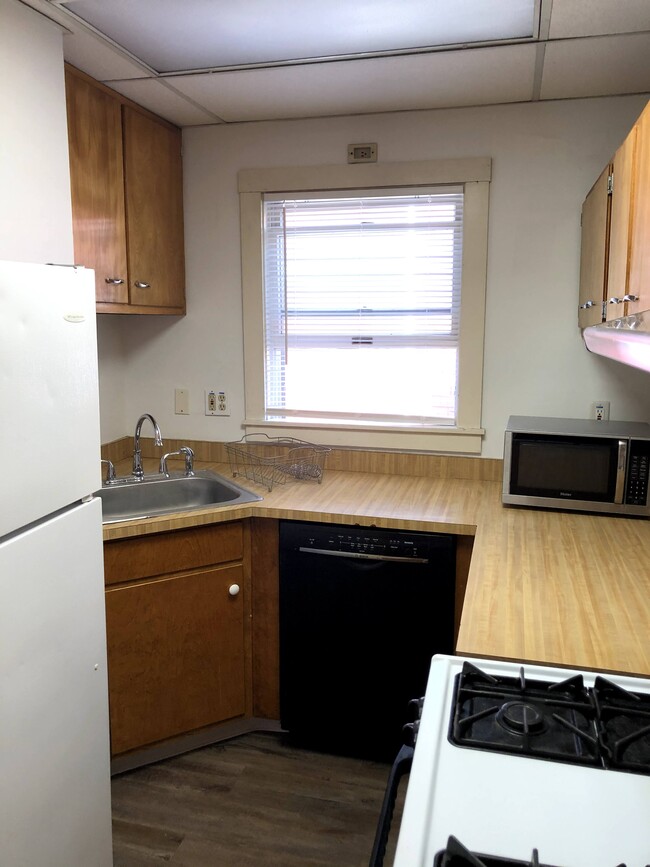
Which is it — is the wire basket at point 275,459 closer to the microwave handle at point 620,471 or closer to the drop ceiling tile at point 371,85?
the microwave handle at point 620,471

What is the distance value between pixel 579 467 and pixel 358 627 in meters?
0.89

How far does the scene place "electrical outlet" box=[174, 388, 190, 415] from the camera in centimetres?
312

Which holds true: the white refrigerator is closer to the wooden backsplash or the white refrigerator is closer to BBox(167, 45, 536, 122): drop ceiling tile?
BBox(167, 45, 536, 122): drop ceiling tile

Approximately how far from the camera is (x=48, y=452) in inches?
56.3

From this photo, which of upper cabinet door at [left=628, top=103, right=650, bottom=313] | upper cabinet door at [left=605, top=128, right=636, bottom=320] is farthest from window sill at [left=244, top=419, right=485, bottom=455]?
upper cabinet door at [left=628, top=103, right=650, bottom=313]

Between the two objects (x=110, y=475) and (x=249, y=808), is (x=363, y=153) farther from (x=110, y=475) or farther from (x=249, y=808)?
(x=249, y=808)

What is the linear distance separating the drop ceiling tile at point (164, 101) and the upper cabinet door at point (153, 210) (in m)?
0.05

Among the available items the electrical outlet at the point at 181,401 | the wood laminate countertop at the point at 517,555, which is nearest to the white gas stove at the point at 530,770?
the wood laminate countertop at the point at 517,555

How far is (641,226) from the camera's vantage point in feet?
4.85

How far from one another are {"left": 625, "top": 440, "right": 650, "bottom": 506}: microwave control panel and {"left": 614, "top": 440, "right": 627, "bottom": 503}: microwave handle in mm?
16

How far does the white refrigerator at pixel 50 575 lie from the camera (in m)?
1.34

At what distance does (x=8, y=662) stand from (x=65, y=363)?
59 cm

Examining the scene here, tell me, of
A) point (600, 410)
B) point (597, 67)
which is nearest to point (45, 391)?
point (597, 67)

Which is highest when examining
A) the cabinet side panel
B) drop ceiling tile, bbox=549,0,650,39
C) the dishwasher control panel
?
drop ceiling tile, bbox=549,0,650,39
